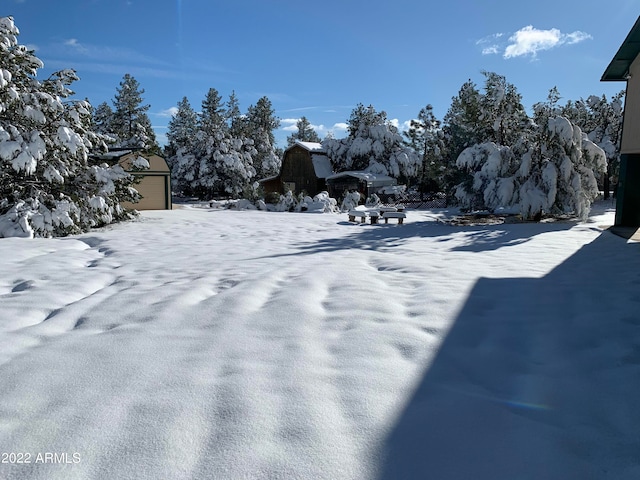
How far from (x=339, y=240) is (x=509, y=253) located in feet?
14.4

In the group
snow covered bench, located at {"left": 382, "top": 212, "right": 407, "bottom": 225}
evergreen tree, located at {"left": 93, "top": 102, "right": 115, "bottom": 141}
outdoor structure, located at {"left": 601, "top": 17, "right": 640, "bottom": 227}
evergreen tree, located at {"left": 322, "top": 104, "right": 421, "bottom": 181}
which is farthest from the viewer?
evergreen tree, located at {"left": 93, "top": 102, "right": 115, "bottom": 141}

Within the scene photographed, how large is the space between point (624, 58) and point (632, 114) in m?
1.60

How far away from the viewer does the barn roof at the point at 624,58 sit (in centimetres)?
1028

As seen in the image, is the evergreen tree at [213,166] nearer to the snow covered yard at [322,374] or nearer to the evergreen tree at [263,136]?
the evergreen tree at [263,136]

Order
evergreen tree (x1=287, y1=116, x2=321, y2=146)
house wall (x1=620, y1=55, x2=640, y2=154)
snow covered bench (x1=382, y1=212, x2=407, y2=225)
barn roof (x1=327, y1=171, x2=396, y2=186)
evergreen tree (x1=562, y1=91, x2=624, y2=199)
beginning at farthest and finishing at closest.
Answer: evergreen tree (x1=287, y1=116, x2=321, y2=146) → barn roof (x1=327, y1=171, x2=396, y2=186) → evergreen tree (x1=562, y1=91, x2=624, y2=199) → snow covered bench (x1=382, y1=212, x2=407, y2=225) → house wall (x1=620, y1=55, x2=640, y2=154)

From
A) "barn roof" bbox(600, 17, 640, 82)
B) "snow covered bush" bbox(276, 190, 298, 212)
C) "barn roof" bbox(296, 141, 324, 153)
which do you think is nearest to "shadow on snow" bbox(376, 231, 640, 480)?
"barn roof" bbox(600, 17, 640, 82)

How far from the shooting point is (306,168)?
3431 cm

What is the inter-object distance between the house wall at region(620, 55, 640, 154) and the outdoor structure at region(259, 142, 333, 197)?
900 inches

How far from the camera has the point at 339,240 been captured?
11.2m

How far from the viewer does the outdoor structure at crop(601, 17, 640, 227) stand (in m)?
10.9

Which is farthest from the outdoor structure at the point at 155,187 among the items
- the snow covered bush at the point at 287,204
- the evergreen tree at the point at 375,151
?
the evergreen tree at the point at 375,151

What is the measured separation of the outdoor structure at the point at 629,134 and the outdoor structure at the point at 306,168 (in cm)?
2272

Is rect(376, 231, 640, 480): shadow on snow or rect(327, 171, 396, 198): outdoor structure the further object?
rect(327, 171, 396, 198): outdoor structure

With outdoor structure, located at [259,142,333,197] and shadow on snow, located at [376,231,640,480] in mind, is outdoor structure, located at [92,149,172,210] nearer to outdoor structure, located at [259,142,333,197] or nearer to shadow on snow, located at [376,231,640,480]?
outdoor structure, located at [259,142,333,197]
